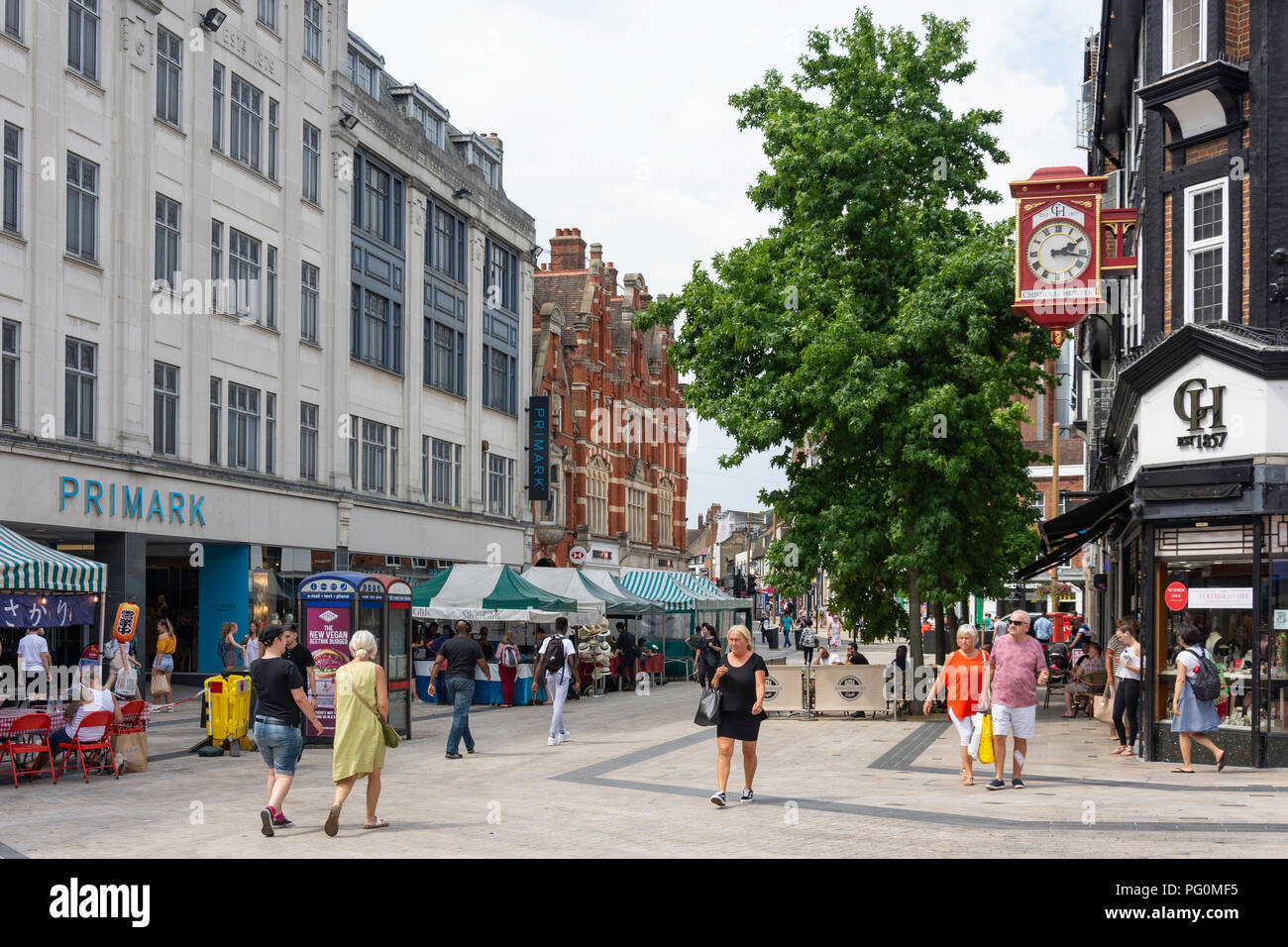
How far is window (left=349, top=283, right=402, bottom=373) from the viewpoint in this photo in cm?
3962

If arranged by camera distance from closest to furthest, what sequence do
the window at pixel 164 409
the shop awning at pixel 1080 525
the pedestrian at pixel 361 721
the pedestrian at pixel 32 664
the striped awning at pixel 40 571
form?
1. the pedestrian at pixel 361 721
2. the striped awning at pixel 40 571
3. the shop awning at pixel 1080 525
4. the pedestrian at pixel 32 664
5. the window at pixel 164 409

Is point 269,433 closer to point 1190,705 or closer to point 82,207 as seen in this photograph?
point 82,207

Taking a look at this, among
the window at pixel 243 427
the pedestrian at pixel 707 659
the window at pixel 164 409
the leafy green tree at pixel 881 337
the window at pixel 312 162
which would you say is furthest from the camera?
the window at pixel 312 162

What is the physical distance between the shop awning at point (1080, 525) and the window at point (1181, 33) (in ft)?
18.1

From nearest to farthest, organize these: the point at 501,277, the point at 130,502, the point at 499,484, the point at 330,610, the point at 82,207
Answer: the point at 330,610 → the point at 82,207 → the point at 130,502 → the point at 499,484 → the point at 501,277

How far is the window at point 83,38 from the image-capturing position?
2728cm

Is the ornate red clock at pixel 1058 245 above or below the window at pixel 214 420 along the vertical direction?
above

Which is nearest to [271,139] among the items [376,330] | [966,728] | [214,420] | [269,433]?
[269,433]

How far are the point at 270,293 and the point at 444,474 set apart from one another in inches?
471

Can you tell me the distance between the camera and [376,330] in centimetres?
4100


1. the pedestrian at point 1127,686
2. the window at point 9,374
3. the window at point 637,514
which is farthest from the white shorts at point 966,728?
the window at point 637,514

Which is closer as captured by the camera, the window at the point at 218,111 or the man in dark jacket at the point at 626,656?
the window at the point at 218,111

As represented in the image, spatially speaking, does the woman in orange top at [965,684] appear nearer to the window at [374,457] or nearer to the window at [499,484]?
the window at [374,457]

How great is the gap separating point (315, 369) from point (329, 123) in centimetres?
651
